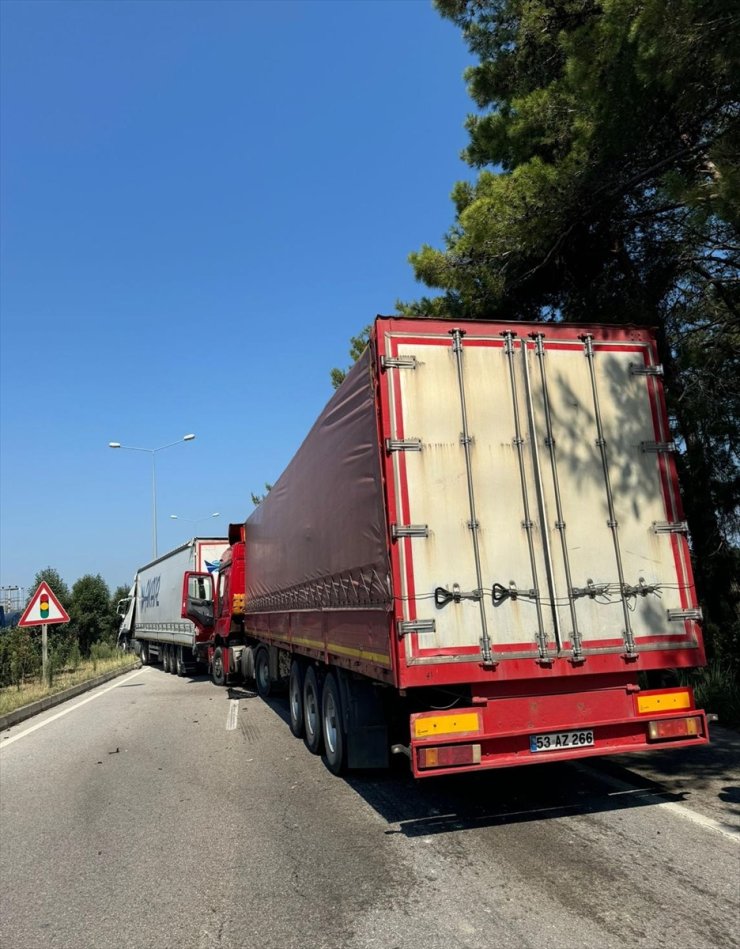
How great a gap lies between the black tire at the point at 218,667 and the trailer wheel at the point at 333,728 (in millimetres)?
9639

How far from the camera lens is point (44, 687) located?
17.0 metres

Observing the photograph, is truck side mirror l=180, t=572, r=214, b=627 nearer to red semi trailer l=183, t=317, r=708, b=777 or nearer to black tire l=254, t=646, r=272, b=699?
black tire l=254, t=646, r=272, b=699

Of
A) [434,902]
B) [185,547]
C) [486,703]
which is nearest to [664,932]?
[434,902]

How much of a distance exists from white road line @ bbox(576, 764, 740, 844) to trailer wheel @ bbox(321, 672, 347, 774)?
2.33 meters

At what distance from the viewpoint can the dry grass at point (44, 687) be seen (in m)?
14.1

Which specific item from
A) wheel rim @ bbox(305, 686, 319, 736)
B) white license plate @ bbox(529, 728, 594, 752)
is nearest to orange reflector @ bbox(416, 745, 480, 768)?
white license plate @ bbox(529, 728, 594, 752)

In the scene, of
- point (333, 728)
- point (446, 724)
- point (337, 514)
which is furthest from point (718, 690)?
point (337, 514)

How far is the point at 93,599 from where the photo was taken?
40781 mm

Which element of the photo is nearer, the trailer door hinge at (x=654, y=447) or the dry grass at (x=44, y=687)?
the trailer door hinge at (x=654, y=447)

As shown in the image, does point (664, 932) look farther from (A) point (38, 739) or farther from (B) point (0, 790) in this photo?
(A) point (38, 739)

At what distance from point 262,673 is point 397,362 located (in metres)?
9.55

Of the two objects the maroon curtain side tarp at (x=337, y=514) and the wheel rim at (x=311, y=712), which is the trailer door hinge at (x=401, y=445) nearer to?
the maroon curtain side tarp at (x=337, y=514)

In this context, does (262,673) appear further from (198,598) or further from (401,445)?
(401,445)

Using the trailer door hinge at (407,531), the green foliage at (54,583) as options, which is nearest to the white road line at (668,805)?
the trailer door hinge at (407,531)
